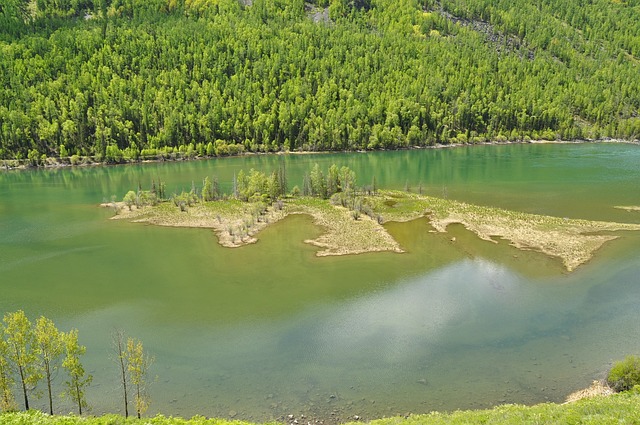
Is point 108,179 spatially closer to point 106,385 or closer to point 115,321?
point 115,321

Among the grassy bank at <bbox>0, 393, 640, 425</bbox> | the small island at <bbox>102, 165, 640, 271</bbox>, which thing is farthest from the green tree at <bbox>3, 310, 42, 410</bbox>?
the small island at <bbox>102, 165, 640, 271</bbox>

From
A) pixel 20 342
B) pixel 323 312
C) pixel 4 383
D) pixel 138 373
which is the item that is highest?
pixel 20 342

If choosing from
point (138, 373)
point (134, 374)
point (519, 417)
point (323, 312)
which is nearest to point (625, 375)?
point (519, 417)

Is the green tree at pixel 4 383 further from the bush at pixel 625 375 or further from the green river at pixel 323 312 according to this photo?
the bush at pixel 625 375

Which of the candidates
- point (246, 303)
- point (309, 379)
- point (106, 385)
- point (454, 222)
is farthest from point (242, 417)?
point (454, 222)

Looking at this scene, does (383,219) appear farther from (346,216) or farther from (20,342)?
(20,342)

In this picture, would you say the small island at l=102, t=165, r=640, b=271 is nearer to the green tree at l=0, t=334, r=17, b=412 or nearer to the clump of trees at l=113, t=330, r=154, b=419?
the clump of trees at l=113, t=330, r=154, b=419
